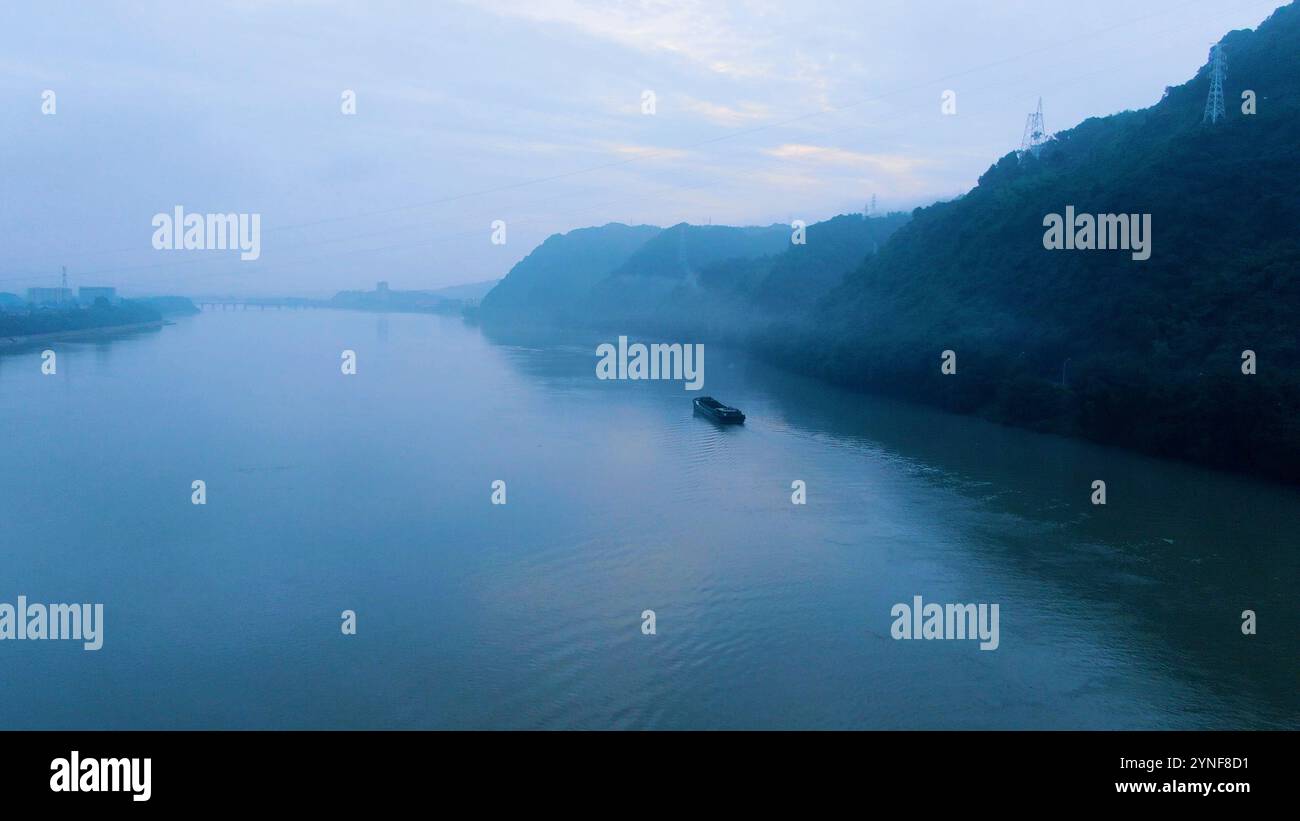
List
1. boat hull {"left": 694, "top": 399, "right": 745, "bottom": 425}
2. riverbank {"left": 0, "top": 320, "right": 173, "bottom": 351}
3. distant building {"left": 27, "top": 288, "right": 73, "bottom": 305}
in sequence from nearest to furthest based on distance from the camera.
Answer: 1. boat hull {"left": 694, "top": 399, "right": 745, "bottom": 425}
2. riverbank {"left": 0, "top": 320, "right": 173, "bottom": 351}
3. distant building {"left": 27, "top": 288, "right": 73, "bottom": 305}

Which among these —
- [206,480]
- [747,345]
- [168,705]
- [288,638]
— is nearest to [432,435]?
[206,480]

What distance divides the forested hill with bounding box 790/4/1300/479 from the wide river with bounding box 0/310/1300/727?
0.48 metres

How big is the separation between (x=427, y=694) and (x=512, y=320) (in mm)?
33553

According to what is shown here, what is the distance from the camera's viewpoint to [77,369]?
14641 mm

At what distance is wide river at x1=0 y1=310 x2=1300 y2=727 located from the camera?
3471 mm

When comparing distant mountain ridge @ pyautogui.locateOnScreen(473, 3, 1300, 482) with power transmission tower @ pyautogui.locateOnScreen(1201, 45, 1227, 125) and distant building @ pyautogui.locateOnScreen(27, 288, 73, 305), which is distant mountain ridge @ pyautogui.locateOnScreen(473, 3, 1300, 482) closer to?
power transmission tower @ pyautogui.locateOnScreen(1201, 45, 1227, 125)

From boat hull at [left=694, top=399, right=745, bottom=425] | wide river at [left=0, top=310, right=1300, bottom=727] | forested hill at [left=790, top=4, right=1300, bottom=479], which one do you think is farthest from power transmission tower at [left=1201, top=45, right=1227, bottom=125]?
boat hull at [left=694, top=399, right=745, bottom=425]

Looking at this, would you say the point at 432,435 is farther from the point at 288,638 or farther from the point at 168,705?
the point at 168,705

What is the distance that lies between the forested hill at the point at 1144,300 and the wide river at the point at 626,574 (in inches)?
18.8

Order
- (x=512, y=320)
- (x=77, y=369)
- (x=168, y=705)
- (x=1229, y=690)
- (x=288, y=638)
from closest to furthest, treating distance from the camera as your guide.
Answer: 1. (x=168, y=705)
2. (x=1229, y=690)
3. (x=288, y=638)
4. (x=77, y=369)
5. (x=512, y=320)

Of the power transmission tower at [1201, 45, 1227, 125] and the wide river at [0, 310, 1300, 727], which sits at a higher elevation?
the power transmission tower at [1201, 45, 1227, 125]

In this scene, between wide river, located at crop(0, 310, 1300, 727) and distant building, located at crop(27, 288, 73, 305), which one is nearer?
wide river, located at crop(0, 310, 1300, 727)

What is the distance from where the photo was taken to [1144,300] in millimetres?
9289

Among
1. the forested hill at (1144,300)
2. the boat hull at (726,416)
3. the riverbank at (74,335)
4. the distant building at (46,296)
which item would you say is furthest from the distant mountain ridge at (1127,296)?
the distant building at (46,296)
